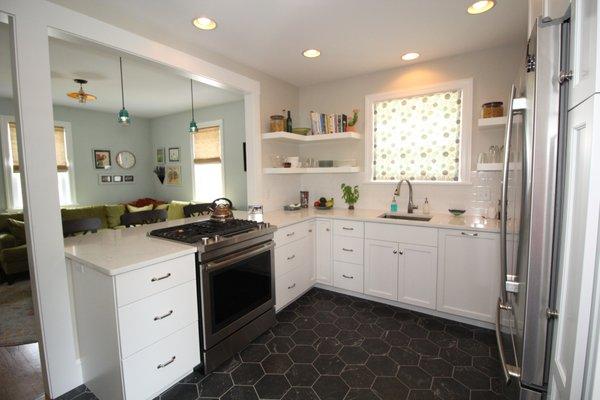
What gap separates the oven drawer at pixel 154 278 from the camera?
152 centimetres

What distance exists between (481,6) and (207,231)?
2467 millimetres

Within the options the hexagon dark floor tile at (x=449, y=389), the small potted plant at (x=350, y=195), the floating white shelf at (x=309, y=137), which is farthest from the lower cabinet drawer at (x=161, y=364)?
the small potted plant at (x=350, y=195)

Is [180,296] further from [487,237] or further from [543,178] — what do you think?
[487,237]

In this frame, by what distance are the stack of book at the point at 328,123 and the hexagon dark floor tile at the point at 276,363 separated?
7.74ft

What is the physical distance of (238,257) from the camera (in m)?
2.14

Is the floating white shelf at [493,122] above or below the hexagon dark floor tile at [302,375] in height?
above

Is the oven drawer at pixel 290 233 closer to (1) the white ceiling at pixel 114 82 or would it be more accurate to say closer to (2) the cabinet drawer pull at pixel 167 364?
(2) the cabinet drawer pull at pixel 167 364

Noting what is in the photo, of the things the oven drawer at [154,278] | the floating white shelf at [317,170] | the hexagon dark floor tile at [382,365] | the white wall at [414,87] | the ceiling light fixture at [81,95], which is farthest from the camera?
the ceiling light fixture at [81,95]

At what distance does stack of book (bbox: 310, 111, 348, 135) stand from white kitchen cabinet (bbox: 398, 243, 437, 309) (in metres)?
1.48

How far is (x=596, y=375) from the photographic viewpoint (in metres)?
0.64

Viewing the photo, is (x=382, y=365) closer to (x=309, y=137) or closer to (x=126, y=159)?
(x=309, y=137)

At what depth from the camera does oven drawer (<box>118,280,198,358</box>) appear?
5.08ft

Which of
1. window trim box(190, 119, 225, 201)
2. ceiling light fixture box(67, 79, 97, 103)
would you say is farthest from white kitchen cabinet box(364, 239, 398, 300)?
ceiling light fixture box(67, 79, 97, 103)

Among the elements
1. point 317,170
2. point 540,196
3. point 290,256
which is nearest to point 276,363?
point 290,256
